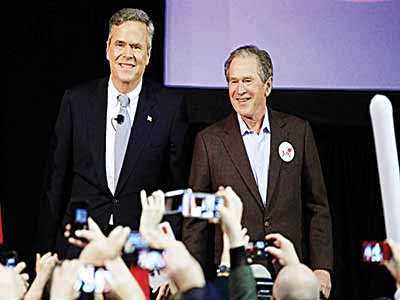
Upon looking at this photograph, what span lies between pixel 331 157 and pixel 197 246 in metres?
1.54

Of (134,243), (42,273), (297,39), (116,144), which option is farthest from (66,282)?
(297,39)

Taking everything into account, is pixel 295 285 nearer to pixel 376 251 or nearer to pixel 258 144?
pixel 376 251

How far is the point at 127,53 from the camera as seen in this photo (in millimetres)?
4109

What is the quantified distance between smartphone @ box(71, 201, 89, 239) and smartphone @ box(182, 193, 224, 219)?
252 millimetres

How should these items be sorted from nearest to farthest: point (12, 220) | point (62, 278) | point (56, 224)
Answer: point (62, 278) < point (56, 224) < point (12, 220)

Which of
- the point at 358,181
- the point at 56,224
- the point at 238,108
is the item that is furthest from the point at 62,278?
the point at 358,181

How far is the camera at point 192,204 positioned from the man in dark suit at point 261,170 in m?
1.57

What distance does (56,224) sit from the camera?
13.6ft

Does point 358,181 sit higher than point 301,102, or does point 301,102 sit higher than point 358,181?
point 301,102

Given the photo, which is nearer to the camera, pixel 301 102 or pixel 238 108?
pixel 238 108

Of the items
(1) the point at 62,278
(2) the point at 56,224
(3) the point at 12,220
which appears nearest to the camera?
(1) the point at 62,278

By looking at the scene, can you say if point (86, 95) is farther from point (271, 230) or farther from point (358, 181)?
point (358, 181)

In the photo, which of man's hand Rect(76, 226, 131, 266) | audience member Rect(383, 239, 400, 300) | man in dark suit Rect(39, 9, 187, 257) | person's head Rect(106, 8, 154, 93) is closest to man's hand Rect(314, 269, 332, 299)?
man in dark suit Rect(39, 9, 187, 257)

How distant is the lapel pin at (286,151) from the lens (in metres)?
4.27
